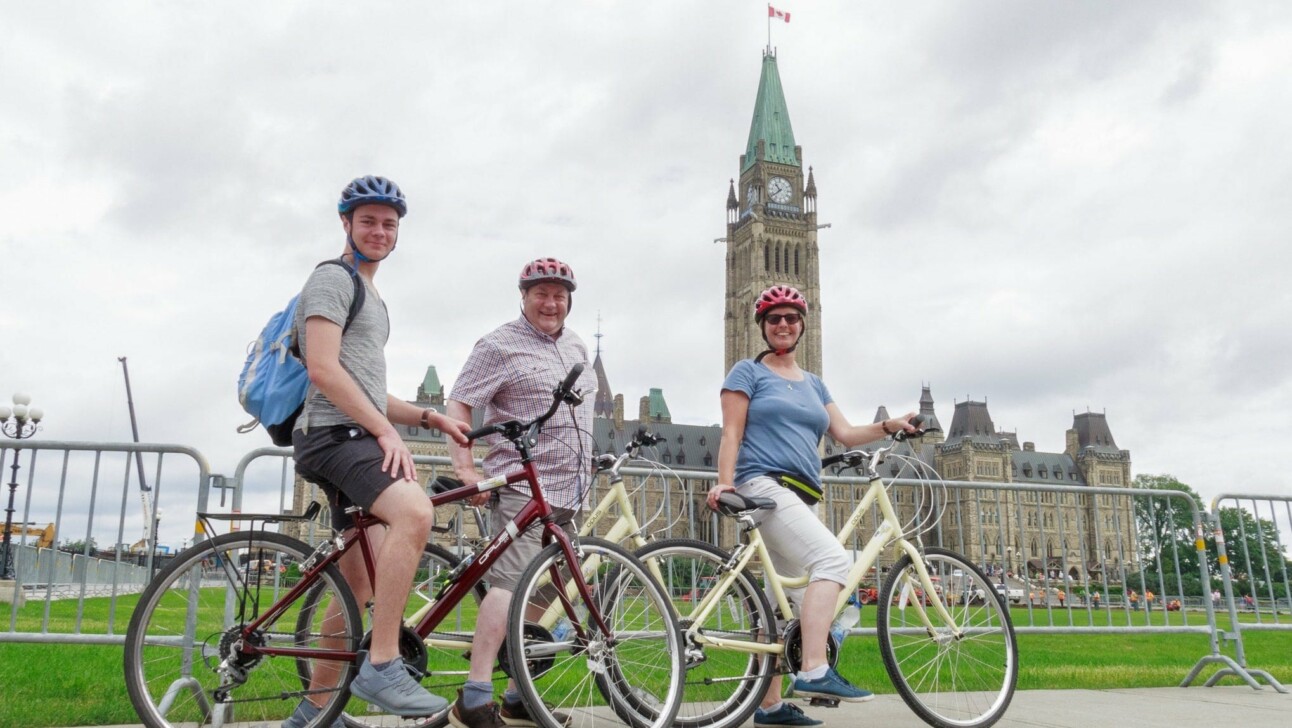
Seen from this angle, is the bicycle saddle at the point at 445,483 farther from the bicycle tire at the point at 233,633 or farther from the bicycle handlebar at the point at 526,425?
the bicycle tire at the point at 233,633

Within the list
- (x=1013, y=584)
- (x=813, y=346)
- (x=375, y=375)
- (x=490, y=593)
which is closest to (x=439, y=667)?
(x=490, y=593)

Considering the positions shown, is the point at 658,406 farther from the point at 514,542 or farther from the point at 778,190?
the point at 514,542

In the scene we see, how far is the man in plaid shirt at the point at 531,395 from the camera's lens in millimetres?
4336

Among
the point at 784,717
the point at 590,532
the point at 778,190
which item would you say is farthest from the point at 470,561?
the point at 778,190

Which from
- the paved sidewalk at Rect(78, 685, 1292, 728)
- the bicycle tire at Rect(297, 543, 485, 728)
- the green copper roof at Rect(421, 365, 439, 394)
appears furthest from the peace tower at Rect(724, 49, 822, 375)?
the bicycle tire at Rect(297, 543, 485, 728)

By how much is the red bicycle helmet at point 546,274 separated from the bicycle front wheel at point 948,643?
2.10 meters

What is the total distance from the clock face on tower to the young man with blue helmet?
110m

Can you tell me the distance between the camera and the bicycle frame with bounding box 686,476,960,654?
171 inches

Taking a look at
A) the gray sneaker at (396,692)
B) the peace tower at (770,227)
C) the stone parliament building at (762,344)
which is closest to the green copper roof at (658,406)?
the stone parliament building at (762,344)

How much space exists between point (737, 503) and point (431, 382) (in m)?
113

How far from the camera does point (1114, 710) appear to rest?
17.9ft

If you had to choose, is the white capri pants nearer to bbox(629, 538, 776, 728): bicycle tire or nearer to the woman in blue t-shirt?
the woman in blue t-shirt

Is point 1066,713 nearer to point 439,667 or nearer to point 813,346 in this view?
point 439,667

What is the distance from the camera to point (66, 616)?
6527mm
